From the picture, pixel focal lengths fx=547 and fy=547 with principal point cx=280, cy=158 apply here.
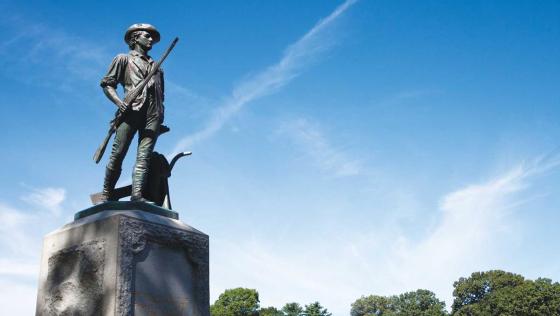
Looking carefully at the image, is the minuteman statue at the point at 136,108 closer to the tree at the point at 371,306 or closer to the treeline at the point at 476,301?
the treeline at the point at 476,301

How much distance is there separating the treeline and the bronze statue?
180 feet

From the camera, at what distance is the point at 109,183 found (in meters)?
7.46

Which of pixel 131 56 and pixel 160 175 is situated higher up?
pixel 131 56

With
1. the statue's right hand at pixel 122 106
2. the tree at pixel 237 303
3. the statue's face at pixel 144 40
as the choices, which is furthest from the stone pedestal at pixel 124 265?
the tree at pixel 237 303

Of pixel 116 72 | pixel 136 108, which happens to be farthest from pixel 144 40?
pixel 136 108

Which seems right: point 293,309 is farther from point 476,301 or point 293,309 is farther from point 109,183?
point 109,183

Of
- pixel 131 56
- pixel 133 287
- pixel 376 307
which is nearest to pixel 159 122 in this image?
pixel 131 56

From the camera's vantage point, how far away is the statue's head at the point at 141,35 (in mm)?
8078

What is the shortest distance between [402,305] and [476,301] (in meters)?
13.7

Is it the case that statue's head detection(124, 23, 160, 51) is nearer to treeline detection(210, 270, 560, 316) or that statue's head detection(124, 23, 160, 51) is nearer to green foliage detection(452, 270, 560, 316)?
treeline detection(210, 270, 560, 316)

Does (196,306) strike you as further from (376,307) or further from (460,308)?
(376,307)

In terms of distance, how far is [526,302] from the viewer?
195 ft

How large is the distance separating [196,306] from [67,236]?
190 centimetres

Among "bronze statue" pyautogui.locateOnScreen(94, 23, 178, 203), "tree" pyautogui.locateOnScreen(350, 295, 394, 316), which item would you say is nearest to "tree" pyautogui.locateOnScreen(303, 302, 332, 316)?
"tree" pyautogui.locateOnScreen(350, 295, 394, 316)
